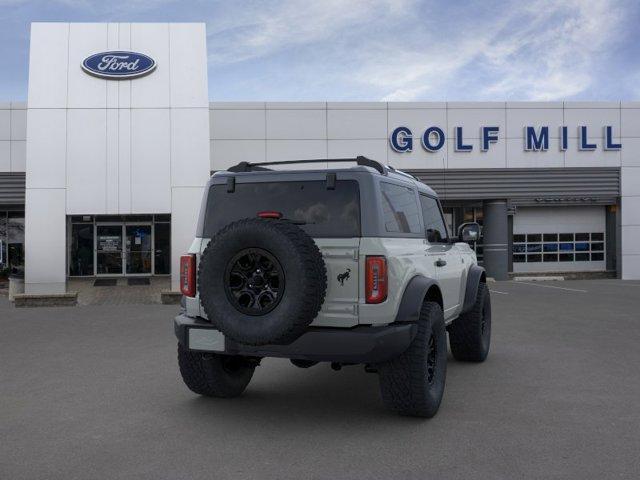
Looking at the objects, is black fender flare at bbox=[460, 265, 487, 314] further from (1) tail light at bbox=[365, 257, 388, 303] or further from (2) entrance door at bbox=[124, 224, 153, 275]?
(2) entrance door at bbox=[124, 224, 153, 275]

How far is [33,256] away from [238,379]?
44.9ft

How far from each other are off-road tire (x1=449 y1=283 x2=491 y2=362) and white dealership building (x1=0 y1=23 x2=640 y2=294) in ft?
38.1

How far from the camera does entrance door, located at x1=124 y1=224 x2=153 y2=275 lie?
77.3 feet

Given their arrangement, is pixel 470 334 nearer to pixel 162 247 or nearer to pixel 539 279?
pixel 162 247

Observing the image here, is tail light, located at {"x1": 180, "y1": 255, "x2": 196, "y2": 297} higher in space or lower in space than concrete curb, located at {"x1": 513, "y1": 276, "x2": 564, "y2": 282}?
higher

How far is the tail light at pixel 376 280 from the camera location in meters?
4.53

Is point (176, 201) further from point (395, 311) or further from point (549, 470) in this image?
point (549, 470)

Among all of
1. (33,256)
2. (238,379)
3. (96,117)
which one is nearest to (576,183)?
(96,117)

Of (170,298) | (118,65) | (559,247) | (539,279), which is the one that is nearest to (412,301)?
(170,298)

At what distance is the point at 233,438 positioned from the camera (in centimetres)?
455

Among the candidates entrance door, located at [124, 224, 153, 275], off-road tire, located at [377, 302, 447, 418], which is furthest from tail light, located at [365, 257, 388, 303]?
entrance door, located at [124, 224, 153, 275]

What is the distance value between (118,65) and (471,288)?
559 inches

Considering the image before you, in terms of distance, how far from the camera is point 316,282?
173 inches

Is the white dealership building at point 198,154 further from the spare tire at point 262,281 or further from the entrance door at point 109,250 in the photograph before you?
the spare tire at point 262,281
